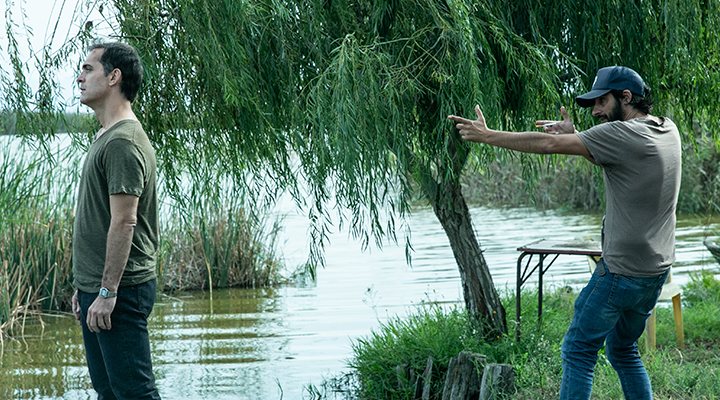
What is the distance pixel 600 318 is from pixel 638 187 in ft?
1.80

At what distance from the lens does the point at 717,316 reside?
8.48 metres

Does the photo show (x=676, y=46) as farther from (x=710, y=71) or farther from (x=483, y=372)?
(x=483, y=372)

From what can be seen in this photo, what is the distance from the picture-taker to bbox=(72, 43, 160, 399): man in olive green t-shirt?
13.1ft

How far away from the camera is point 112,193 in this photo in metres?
3.99

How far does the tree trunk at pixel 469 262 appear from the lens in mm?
6621

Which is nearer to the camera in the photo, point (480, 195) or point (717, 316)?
point (717, 316)

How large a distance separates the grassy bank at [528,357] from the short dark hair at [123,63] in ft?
8.64

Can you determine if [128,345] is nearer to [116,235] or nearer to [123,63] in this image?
[116,235]

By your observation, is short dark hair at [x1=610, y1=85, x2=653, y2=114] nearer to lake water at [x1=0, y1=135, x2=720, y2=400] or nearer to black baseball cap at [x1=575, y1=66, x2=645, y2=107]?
black baseball cap at [x1=575, y1=66, x2=645, y2=107]

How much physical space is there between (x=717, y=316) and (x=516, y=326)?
2.59m

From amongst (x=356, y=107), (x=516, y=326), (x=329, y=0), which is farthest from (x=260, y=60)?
A: (x=516, y=326)

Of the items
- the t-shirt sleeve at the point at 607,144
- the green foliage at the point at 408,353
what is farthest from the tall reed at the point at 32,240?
the t-shirt sleeve at the point at 607,144

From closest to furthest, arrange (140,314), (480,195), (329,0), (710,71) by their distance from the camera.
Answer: (140,314)
(329,0)
(710,71)
(480,195)

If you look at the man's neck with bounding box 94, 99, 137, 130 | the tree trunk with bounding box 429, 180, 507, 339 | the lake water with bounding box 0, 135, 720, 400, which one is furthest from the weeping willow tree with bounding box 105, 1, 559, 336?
the lake water with bounding box 0, 135, 720, 400
